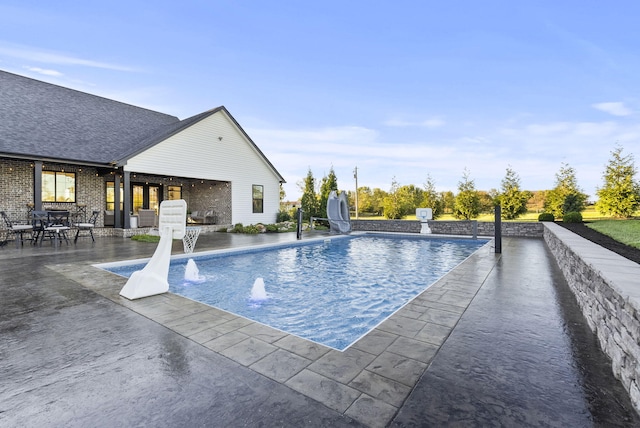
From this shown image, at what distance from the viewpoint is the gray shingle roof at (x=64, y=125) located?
10.6m

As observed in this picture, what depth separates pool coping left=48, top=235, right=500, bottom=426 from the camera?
5.84 feet

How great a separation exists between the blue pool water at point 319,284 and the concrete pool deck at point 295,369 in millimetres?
758

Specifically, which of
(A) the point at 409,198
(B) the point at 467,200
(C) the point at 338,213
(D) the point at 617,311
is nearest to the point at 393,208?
(A) the point at 409,198

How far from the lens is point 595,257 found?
10.6 feet

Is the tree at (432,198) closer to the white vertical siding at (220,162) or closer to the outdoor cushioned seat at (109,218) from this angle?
the white vertical siding at (220,162)

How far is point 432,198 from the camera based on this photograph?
67.6 feet

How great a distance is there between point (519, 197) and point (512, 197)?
366 millimetres

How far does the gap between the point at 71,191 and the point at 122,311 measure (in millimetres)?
12907

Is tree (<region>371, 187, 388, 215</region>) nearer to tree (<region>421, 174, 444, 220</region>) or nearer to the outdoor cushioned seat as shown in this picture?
tree (<region>421, 174, 444, 220</region>)

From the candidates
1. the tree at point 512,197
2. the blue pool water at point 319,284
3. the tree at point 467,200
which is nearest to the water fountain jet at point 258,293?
the blue pool water at point 319,284

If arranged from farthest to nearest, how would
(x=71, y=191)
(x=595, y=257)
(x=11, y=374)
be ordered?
(x=71, y=191) → (x=595, y=257) → (x=11, y=374)

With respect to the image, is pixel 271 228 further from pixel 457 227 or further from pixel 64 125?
pixel 64 125

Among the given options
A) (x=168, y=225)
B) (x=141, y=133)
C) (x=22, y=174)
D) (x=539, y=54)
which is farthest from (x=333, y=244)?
(x=22, y=174)

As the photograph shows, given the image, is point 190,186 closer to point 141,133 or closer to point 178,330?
point 141,133
